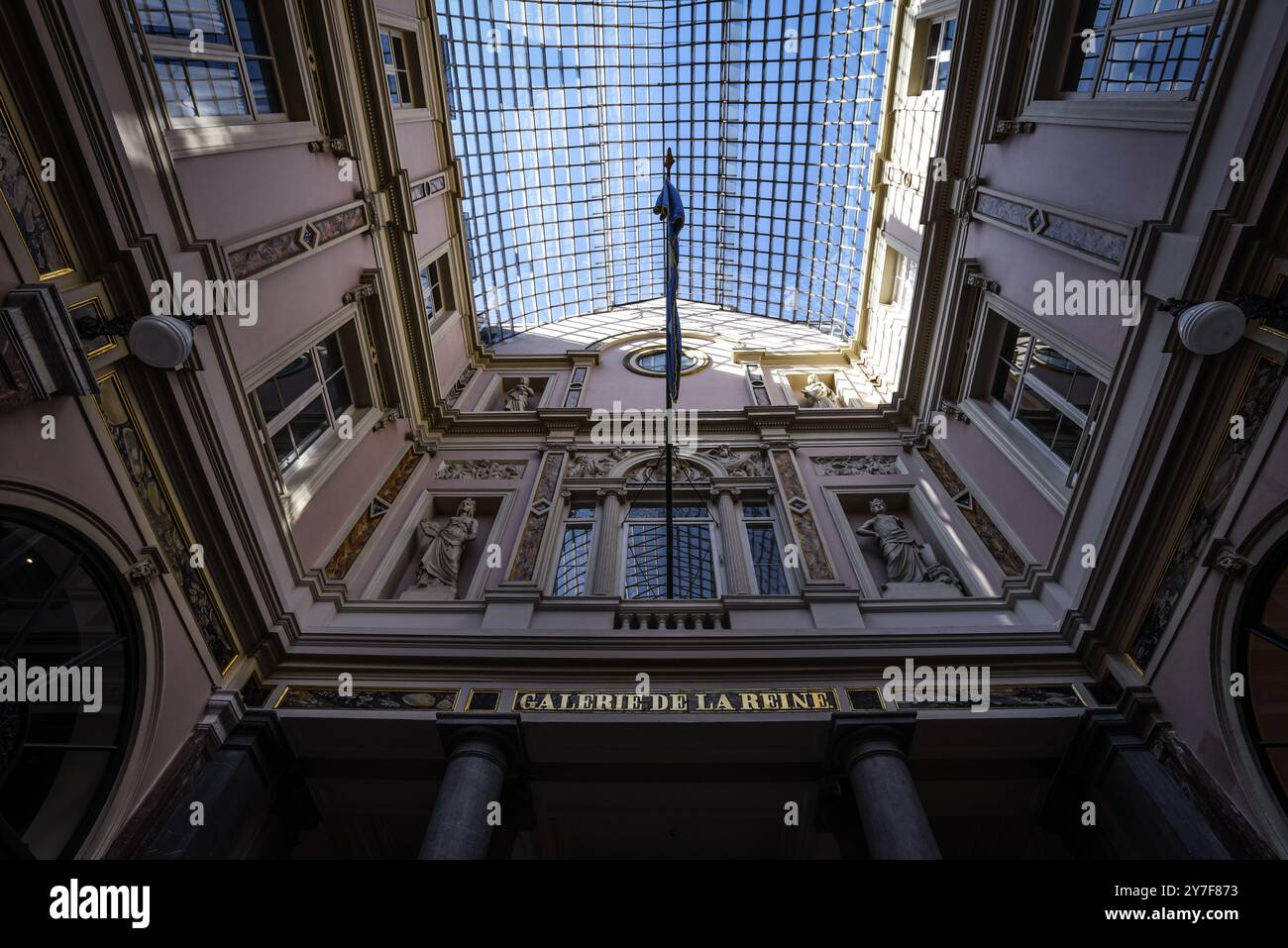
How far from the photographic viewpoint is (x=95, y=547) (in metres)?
7.51

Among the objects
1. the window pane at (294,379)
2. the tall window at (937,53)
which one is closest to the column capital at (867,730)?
the window pane at (294,379)

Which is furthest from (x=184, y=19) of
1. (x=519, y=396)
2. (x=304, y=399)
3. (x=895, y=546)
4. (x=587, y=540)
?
(x=895, y=546)

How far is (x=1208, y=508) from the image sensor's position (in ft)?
26.8

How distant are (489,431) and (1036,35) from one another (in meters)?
14.6

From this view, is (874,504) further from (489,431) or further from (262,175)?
(262,175)

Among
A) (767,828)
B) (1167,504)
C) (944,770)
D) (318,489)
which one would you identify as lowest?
(767,828)

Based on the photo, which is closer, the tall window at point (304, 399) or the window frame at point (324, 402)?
the window frame at point (324, 402)

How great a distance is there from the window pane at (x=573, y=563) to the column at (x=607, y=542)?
312 mm

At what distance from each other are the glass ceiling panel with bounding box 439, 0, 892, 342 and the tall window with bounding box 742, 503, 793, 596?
47.4 feet

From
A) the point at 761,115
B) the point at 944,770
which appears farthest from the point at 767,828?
the point at 761,115

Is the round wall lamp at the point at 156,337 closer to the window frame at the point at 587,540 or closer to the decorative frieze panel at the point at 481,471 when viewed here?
the window frame at the point at 587,540

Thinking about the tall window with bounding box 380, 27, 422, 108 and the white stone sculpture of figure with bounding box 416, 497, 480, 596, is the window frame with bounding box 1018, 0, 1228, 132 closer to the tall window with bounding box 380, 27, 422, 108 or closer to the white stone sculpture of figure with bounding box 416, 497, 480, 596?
the white stone sculpture of figure with bounding box 416, 497, 480, 596

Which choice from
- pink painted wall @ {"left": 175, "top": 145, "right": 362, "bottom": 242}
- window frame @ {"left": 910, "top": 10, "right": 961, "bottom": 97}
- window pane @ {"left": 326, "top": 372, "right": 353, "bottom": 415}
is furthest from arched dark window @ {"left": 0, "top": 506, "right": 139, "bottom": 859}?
window frame @ {"left": 910, "top": 10, "right": 961, "bottom": 97}

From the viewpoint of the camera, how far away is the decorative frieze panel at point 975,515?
40.9ft
